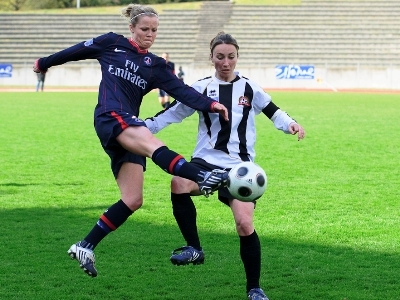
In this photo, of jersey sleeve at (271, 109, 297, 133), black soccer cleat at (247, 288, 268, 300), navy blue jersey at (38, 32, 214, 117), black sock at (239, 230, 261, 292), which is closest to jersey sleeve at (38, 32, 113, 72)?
navy blue jersey at (38, 32, 214, 117)

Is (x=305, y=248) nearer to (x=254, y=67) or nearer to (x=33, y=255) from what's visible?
(x=33, y=255)

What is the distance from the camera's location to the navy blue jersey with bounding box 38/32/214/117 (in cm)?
591

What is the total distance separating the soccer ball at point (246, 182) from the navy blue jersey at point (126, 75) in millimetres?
722

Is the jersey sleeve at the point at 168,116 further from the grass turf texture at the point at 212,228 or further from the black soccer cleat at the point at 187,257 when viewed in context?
the grass turf texture at the point at 212,228

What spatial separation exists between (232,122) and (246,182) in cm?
86

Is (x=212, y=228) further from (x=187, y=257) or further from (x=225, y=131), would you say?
(x=225, y=131)

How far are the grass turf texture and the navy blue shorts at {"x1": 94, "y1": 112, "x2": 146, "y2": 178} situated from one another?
3.20ft

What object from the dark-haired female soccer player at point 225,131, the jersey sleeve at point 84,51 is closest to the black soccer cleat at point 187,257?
the dark-haired female soccer player at point 225,131

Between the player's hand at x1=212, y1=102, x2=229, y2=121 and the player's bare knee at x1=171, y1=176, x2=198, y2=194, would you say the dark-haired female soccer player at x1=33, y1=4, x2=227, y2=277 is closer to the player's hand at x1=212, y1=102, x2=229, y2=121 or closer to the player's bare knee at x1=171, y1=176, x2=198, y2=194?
the player's hand at x1=212, y1=102, x2=229, y2=121

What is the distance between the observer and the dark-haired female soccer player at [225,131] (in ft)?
19.1

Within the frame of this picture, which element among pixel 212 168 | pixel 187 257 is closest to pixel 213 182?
pixel 212 168

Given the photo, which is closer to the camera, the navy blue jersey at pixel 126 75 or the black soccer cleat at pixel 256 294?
the black soccer cleat at pixel 256 294

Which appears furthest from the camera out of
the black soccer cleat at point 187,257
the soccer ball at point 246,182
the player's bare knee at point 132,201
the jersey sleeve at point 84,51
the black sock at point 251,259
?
the jersey sleeve at point 84,51

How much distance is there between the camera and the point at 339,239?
773cm
